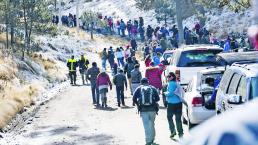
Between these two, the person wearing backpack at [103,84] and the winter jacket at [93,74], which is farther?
the winter jacket at [93,74]

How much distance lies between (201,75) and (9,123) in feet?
22.0

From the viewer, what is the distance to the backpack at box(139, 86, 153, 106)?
1316cm

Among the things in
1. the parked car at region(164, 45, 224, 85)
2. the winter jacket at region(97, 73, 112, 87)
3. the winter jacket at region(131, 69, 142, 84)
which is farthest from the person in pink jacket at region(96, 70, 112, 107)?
the parked car at region(164, 45, 224, 85)

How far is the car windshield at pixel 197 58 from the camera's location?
17.9m

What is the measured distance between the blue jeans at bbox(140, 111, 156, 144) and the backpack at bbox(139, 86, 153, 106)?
28cm

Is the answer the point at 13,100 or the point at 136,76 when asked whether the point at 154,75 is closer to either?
the point at 136,76

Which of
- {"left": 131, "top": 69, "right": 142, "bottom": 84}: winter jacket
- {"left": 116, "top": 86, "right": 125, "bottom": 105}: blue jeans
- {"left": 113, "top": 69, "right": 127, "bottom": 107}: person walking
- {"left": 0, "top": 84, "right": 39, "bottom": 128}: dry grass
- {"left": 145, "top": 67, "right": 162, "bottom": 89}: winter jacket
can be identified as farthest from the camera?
{"left": 131, "top": 69, "right": 142, "bottom": 84}: winter jacket

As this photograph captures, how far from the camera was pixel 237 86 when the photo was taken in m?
9.71

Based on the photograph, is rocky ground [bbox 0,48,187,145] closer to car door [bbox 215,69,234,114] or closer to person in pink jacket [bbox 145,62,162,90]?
person in pink jacket [bbox 145,62,162,90]

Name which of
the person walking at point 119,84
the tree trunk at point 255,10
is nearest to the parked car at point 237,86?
the tree trunk at point 255,10

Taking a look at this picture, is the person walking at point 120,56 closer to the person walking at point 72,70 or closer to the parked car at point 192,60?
the person walking at point 72,70

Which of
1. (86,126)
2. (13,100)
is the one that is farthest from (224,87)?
(13,100)

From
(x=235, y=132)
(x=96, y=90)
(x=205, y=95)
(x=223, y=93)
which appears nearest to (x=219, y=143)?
(x=235, y=132)

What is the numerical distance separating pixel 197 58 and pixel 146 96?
16.4 ft
